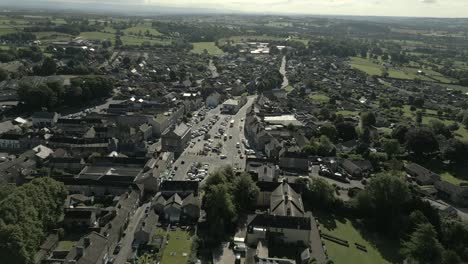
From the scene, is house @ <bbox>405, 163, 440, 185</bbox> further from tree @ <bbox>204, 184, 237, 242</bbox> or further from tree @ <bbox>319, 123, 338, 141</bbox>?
tree @ <bbox>204, 184, 237, 242</bbox>

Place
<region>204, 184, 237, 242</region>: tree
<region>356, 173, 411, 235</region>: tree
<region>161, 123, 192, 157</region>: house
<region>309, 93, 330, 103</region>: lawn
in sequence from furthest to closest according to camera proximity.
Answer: <region>309, 93, 330, 103</region>: lawn
<region>161, 123, 192, 157</region>: house
<region>356, 173, 411, 235</region>: tree
<region>204, 184, 237, 242</region>: tree

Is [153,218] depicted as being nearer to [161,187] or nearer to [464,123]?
[161,187]

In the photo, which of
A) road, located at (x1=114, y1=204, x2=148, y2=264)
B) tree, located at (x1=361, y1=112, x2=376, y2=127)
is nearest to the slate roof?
road, located at (x1=114, y1=204, x2=148, y2=264)

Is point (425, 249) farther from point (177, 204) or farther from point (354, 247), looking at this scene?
point (177, 204)

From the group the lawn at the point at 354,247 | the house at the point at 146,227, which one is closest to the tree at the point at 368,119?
the lawn at the point at 354,247

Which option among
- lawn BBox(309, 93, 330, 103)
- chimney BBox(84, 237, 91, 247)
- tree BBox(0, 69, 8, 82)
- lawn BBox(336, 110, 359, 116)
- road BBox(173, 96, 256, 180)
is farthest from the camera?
lawn BBox(309, 93, 330, 103)

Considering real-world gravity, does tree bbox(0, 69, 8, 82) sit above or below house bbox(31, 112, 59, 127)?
above

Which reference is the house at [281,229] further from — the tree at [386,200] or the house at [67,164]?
the house at [67,164]
